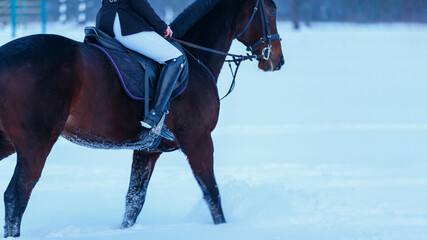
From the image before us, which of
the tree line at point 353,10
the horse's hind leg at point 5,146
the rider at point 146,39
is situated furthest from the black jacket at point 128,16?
the tree line at point 353,10

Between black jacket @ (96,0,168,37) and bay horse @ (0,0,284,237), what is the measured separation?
0.99ft

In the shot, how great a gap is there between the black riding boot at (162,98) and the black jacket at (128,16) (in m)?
0.33

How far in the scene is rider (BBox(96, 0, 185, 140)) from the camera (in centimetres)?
486

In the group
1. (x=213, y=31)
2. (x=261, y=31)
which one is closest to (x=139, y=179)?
(x=213, y=31)

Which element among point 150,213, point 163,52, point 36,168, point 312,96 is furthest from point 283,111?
point 36,168

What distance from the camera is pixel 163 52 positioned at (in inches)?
194

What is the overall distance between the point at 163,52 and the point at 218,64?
0.79 metres

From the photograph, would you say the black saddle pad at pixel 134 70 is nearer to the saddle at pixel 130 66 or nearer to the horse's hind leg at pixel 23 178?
the saddle at pixel 130 66

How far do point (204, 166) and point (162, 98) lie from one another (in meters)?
0.68

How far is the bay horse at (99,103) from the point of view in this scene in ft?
14.0

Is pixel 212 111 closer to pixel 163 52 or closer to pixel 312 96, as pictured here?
→ pixel 163 52

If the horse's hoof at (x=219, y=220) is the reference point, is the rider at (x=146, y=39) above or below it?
above

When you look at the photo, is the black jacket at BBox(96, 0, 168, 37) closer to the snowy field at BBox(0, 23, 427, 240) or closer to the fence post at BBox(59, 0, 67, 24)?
the snowy field at BBox(0, 23, 427, 240)

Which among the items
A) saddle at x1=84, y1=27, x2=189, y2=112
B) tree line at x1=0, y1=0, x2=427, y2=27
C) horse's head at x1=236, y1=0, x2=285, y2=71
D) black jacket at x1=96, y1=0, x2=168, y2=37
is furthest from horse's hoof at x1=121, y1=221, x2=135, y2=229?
tree line at x1=0, y1=0, x2=427, y2=27
